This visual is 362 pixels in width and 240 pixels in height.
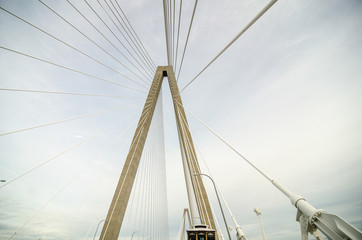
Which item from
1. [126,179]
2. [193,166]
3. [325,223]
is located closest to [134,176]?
[126,179]

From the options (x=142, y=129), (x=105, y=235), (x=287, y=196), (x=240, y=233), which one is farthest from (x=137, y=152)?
(x=287, y=196)

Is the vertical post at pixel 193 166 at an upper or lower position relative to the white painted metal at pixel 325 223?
upper

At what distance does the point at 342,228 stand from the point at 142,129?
695 cm

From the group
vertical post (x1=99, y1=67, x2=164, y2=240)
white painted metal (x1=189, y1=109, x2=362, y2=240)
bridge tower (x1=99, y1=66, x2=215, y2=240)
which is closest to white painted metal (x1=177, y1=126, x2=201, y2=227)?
bridge tower (x1=99, y1=66, x2=215, y2=240)

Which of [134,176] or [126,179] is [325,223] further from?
[134,176]

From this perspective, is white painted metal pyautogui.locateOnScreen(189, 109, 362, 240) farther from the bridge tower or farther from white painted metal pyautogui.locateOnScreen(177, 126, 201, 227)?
white painted metal pyautogui.locateOnScreen(177, 126, 201, 227)

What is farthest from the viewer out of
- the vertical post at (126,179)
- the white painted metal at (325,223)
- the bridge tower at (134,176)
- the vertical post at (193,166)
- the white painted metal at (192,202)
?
the white painted metal at (192,202)

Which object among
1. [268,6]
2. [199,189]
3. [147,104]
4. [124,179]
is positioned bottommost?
[199,189]

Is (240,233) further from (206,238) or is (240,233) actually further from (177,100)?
(177,100)

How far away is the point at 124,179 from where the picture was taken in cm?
576

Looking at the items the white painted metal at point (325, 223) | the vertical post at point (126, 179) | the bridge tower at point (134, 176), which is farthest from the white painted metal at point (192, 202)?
the white painted metal at point (325, 223)

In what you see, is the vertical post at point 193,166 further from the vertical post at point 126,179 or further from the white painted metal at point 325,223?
the white painted metal at point 325,223

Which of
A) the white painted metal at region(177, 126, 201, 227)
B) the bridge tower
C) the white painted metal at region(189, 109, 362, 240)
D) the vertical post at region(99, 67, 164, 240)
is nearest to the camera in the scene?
the white painted metal at region(189, 109, 362, 240)

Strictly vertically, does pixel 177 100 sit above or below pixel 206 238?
above
